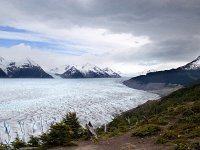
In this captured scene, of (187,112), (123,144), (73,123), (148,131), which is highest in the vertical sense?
(187,112)

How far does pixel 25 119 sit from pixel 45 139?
60486mm

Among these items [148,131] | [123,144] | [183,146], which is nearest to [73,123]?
[148,131]

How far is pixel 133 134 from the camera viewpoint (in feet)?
108

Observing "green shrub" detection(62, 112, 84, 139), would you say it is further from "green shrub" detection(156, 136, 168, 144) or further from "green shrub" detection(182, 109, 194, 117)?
"green shrub" detection(156, 136, 168, 144)

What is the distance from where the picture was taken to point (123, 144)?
1171 inches

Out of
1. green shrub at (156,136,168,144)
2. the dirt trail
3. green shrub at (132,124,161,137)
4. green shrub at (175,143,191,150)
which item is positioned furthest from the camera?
green shrub at (132,124,161,137)

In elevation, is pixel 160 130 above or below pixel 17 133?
above

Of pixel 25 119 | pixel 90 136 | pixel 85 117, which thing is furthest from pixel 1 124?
pixel 90 136

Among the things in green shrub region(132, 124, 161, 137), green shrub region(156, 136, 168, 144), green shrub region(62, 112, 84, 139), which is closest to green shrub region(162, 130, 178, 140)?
green shrub region(156, 136, 168, 144)

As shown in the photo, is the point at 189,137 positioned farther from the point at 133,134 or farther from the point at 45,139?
the point at 45,139

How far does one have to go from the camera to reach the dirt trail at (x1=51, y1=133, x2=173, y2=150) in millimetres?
27350

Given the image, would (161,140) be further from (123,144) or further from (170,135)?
(123,144)

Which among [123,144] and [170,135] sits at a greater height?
[170,135]

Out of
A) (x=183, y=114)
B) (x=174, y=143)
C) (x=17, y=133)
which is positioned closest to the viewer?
(x=174, y=143)
